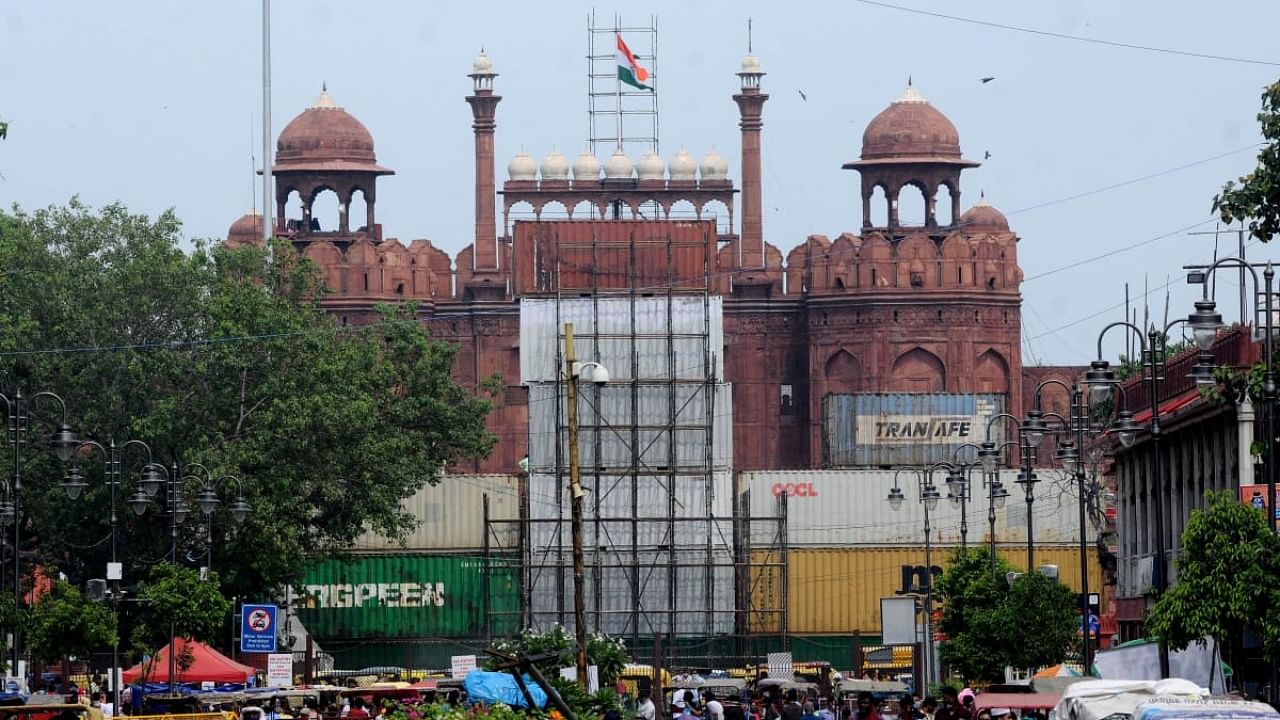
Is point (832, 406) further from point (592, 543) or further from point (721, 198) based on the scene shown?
point (592, 543)

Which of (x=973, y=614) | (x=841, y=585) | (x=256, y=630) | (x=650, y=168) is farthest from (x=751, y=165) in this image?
(x=256, y=630)

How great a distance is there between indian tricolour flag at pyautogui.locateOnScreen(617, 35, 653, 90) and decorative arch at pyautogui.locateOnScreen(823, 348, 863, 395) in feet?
42.9

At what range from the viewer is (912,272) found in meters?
109

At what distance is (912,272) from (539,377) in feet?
107

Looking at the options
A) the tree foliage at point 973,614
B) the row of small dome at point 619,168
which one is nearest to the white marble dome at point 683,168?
the row of small dome at point 619,168

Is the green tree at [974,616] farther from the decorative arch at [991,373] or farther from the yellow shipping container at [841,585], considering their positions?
the decorative arch at [991,373]

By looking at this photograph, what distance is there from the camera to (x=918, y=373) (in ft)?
352

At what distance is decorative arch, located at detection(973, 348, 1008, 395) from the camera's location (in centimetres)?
10700

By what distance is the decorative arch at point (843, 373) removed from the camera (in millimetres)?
107750

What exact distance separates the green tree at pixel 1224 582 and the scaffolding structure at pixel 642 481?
133ft

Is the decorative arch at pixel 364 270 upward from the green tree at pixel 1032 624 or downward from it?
upward

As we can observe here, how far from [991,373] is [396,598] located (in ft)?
96.2

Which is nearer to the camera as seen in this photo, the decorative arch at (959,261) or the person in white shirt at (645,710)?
→ the person in white shirt at (645,710)

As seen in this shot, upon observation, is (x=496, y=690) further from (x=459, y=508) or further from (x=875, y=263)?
(x=875, y=263)
